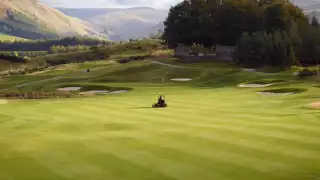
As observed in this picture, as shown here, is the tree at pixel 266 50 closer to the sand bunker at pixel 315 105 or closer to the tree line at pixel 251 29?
the tree line at pixel 251 29

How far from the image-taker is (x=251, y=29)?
108312 mm

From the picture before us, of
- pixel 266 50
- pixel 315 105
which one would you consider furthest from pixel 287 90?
pixel 266 50

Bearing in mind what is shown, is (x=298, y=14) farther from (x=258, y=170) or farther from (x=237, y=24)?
(x=258, y=170)

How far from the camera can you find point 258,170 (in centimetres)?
1587

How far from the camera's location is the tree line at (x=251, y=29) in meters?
87.6

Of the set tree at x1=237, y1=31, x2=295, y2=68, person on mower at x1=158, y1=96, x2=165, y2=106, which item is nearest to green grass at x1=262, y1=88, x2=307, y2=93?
person on mower at x1=158, y1=96, x2=165, y2=106

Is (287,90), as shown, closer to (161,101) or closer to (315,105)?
(315,105)

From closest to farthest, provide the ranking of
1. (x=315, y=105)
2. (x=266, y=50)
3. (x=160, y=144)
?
(x=160, y=144) < (x=315, y=105) < (x=266, y=50)

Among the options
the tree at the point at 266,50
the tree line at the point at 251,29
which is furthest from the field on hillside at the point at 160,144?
the tree line at the point at 251,29

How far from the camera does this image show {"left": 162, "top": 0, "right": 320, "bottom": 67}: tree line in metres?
87.6

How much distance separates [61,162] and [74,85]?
5639 cm

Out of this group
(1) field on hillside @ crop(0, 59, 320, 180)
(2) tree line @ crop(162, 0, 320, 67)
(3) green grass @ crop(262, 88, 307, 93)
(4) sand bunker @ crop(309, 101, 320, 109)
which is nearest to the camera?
(1) field on hillside @ crop(0, 59, 320, 180)

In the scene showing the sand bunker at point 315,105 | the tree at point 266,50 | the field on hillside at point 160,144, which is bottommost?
the sand bunker at point 315,105

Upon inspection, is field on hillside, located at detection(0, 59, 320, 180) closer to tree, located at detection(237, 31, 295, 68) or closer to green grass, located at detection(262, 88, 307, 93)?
green grass, located at detection(262, 88, 307, 93)
